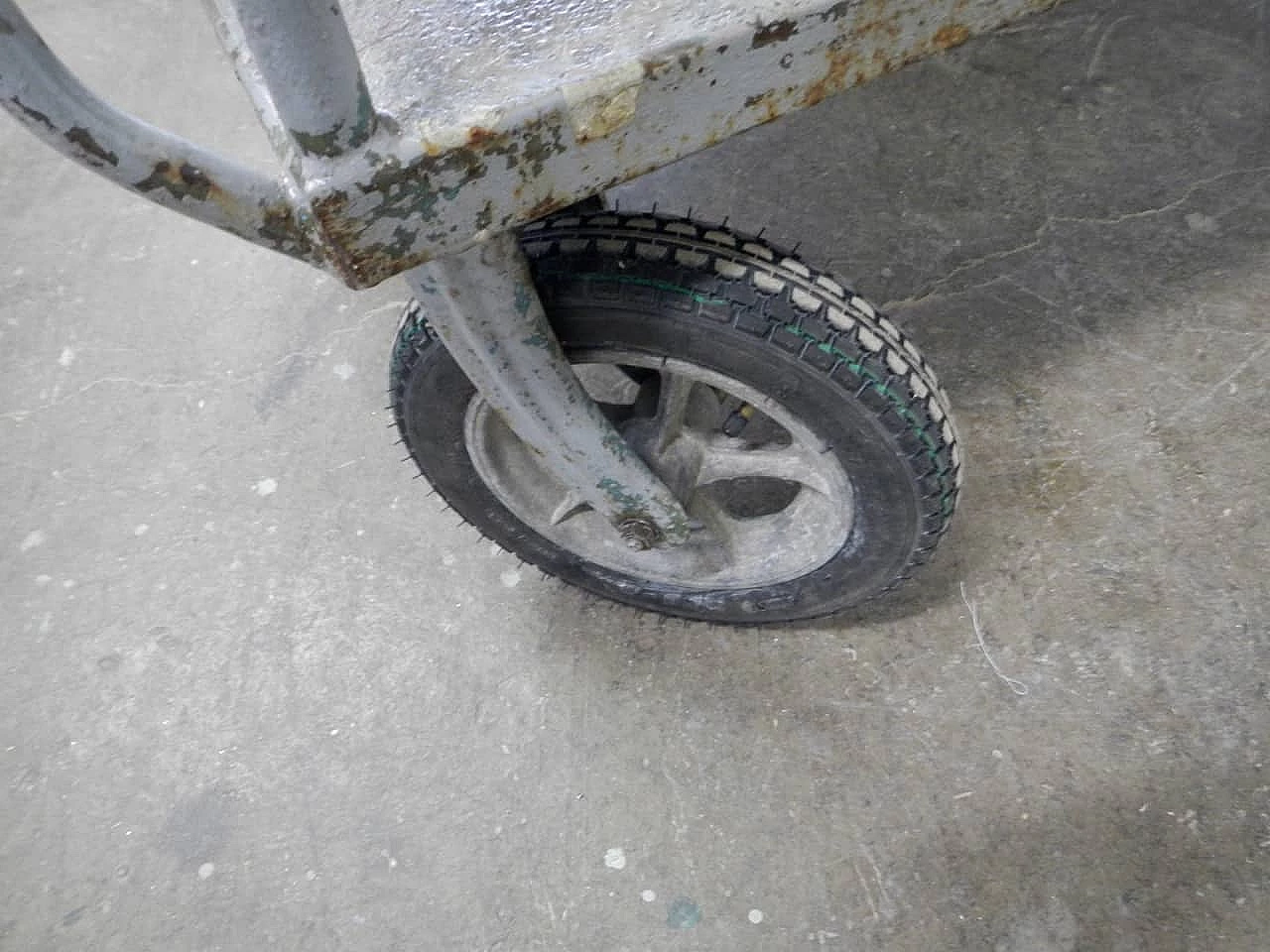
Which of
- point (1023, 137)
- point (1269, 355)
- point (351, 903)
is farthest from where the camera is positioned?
point (1023, 137)

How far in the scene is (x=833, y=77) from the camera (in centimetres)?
83

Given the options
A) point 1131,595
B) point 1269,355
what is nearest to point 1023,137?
point 1269,355

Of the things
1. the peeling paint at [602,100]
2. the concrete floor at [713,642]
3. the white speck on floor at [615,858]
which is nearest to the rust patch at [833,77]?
the peeling paint at [602,100]

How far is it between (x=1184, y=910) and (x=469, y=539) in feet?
4.04

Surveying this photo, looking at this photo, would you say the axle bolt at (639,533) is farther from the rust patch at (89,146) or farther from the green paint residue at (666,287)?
the rust patch at (89,146)

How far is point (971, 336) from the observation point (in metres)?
1.80

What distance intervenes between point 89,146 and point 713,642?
1.15m

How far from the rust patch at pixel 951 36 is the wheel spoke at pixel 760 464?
52 centimetres

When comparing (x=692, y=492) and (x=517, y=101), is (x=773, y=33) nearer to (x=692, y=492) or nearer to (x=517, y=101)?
(x=517, y=101)

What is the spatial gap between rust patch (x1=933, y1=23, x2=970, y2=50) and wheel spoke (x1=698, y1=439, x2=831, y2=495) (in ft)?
1.71

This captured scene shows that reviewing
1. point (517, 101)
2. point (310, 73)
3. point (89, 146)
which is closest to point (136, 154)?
point (89, 146)

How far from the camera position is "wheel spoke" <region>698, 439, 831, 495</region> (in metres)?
1.30

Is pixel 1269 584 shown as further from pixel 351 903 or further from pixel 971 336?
pixel 351 903

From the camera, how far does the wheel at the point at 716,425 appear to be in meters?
1.04
